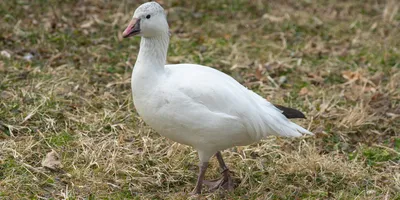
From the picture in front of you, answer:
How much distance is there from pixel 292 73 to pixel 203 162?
2.45m

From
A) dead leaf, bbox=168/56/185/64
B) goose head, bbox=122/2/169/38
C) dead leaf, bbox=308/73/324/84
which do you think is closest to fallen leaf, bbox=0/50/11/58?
dead leaf, bbox=168/56/185/64

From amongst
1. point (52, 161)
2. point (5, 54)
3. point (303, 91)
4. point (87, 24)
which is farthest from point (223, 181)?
point (87, 24)

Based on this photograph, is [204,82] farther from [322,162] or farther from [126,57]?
[126,57]

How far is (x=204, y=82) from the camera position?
13.1 feet

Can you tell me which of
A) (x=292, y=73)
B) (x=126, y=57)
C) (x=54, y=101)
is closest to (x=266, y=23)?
(x=292, y=73)

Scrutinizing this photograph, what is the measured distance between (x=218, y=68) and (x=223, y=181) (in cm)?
218

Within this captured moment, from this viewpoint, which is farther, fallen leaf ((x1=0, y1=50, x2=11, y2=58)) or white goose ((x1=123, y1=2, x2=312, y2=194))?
fallen leaf ((x1=0, y1=50, x2=11, y2=58))

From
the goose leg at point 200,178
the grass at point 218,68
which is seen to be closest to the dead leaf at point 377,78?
the grass at point 218,68

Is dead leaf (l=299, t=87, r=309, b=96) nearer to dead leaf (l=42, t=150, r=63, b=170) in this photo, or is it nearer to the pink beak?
the pink beak

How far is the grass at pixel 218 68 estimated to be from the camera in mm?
4355

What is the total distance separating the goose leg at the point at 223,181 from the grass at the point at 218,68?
0.34ft

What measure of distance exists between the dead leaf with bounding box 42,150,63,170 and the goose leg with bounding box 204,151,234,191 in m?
1.05

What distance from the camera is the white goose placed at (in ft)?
12.7

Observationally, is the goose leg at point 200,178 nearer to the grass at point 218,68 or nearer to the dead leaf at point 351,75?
the grass at point 218,68
